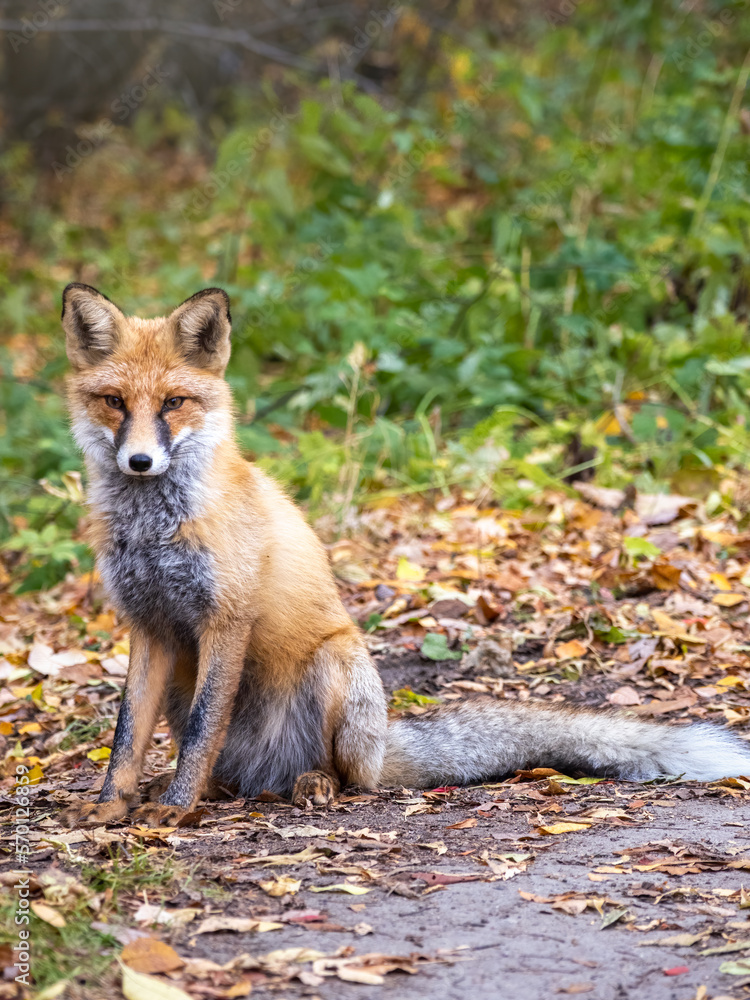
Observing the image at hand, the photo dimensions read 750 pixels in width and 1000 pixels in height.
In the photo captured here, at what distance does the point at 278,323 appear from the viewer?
9.84 meters

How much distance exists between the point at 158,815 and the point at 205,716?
42 centimetres

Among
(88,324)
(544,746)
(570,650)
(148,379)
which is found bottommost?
(544,746)

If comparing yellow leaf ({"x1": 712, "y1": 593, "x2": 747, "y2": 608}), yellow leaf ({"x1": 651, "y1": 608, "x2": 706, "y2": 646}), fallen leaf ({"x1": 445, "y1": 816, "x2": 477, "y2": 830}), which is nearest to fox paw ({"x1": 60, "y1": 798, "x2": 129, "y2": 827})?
fallen leaf ({"x1": 445, "y1": 816, "x2": 477, "y2": 830})

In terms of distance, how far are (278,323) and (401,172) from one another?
2588 millimetres

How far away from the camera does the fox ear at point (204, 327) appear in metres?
4.13

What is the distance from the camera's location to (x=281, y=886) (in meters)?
3.21

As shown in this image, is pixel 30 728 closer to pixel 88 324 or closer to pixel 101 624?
pixel 101 624

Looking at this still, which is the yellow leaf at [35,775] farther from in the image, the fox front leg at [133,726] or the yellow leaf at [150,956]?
the yellow leaf at [150,956]

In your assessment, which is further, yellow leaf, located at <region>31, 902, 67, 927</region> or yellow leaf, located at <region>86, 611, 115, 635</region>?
yellow leaf, located at <region>86, 611, 115, 635</region>

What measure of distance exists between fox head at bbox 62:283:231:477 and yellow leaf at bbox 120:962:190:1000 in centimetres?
190

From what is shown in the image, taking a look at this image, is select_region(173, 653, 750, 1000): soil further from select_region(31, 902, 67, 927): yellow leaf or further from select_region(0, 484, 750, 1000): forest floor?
select_region(31, 902, 67, 927): yellow leaf

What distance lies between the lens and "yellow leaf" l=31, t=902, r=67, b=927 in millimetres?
2789

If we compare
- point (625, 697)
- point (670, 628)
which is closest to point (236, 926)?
point (625, 697)

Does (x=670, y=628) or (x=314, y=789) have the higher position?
(x=670, y=628)
